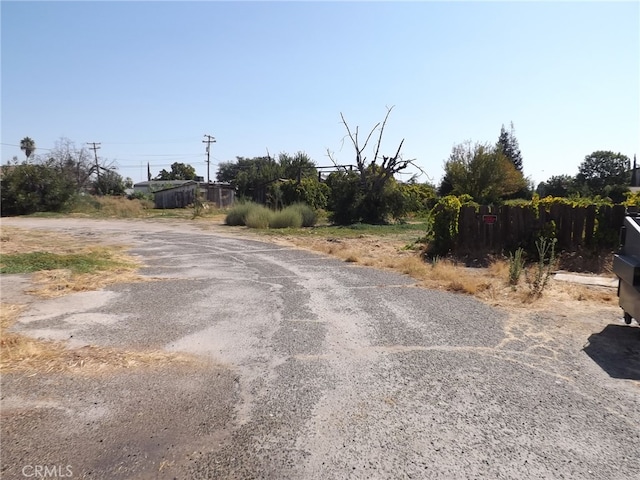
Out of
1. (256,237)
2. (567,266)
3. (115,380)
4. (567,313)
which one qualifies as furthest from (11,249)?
(567,266)

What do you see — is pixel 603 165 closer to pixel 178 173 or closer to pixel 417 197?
pixel 417 197

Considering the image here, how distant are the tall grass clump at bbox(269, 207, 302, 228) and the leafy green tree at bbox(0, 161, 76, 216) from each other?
20163 mm

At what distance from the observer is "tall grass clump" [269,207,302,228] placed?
904 inches

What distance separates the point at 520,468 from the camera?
8.75 ft

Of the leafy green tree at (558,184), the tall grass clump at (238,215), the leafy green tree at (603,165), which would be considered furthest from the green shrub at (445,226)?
Result: the leafy green tree at (603,165)

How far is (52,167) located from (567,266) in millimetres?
36793

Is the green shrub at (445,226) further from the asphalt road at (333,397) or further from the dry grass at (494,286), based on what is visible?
the asphalt road at (333,397)

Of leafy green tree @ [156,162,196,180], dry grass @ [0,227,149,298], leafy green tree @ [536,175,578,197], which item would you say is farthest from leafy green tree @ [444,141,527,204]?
leafy green tree @ [156,162,196,180]

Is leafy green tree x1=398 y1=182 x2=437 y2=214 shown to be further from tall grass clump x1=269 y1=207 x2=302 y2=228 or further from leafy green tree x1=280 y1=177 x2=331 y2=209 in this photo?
tall grass clump x1=269 y1=207 x2=302 y2=228

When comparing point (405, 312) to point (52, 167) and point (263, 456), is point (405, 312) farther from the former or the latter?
point (52, 167)

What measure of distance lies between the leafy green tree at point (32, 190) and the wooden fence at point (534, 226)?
104ft

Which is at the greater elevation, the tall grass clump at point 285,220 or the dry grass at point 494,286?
the tall grass clump at point 285,220

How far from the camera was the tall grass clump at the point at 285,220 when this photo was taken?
2297 centimetres

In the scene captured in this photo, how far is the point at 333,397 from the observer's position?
361 cm
